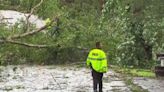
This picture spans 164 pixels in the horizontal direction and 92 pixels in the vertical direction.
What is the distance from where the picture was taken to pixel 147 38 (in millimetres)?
23625

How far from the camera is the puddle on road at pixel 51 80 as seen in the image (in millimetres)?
17639

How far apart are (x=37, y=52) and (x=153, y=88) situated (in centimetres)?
837

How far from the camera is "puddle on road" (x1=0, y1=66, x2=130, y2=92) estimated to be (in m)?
17.6

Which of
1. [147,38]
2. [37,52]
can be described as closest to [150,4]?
[147,38]

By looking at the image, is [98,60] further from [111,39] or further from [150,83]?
[111,39]

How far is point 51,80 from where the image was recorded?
19.7m

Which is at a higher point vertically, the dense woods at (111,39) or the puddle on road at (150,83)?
the dense woods at (111,39)

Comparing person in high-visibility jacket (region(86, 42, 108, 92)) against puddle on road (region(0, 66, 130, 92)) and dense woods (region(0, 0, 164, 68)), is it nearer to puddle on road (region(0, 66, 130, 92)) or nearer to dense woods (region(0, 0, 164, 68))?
puddle on road (region(0, 66, 130, 92))

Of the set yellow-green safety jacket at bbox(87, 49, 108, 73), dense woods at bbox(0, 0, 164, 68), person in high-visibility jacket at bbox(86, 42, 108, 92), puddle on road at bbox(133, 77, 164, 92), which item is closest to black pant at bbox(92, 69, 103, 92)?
person in high-visibility jacket at bbox(86, 42, 108, 92)

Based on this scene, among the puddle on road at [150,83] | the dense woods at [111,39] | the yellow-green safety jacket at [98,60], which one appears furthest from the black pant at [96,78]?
the dense woods at [111,39]

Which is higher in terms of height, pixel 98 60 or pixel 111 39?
pixel 111 39

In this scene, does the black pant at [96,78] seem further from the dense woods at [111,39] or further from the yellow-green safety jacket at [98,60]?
the dense woods at [111,39]

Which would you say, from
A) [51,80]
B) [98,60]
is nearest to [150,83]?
[51,80]

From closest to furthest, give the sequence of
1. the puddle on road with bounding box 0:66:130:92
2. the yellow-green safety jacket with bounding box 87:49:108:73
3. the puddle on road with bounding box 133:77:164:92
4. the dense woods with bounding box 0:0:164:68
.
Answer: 1. the yellow-green safety jacket with bounding box 87:49:108:73
2. the puddle on road with bounding box 133:77:164:92
3. the puddle on road with bounding box 0:66:130:92
4. the dense woods with bounding box 0:0:164:68
